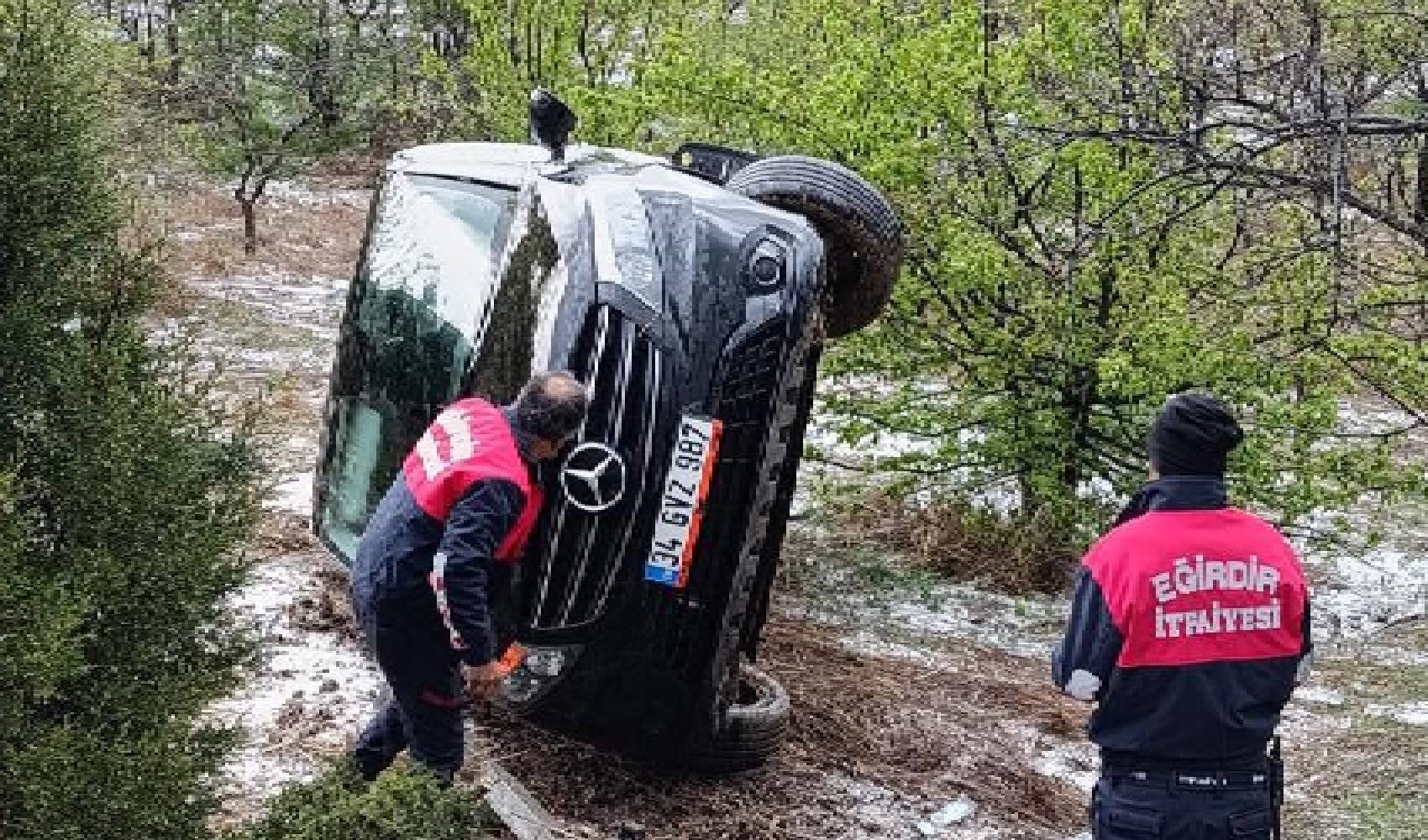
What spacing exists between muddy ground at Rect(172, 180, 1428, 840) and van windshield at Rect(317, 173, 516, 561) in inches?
17.8

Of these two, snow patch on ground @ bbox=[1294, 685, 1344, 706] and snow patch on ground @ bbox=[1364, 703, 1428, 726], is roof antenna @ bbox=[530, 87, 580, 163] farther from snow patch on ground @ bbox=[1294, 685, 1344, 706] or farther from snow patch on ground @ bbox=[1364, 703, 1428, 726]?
snow patch on ground @ bbox=[1364, 703, 1428, 726]

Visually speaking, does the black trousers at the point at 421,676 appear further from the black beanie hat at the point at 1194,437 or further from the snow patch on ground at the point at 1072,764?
the snow patch on ground at the point at 1072,764

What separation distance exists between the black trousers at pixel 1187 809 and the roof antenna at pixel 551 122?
323cm

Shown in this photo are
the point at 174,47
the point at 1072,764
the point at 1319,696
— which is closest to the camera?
the point at 1072,764

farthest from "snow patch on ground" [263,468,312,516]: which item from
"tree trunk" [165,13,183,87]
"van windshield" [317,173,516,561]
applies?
"tree trunk" [165,13,183,87]

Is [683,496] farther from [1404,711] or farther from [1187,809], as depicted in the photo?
[1404,711]

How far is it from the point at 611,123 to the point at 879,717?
16.6 feet

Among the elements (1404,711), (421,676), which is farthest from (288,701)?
(1404,711)

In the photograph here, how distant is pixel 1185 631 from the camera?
12.0 feet

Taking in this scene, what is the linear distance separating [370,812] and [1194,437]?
2.13 m

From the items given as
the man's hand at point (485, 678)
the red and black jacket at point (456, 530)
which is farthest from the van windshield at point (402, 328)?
the man's hand at point (485, 678)

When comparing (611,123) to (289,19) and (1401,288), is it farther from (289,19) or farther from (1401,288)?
(289,19)

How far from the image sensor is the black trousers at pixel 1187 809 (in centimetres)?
376

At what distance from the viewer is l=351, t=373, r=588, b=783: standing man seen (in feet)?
13.8
